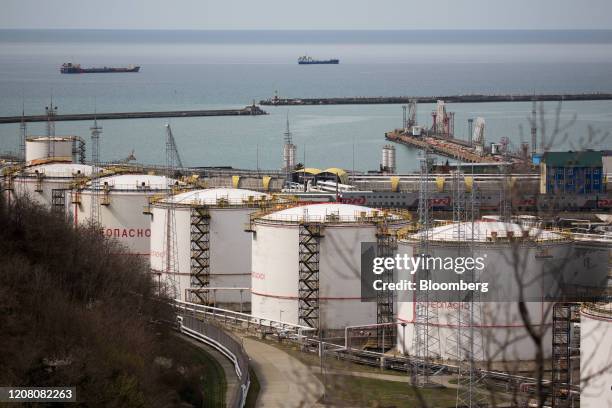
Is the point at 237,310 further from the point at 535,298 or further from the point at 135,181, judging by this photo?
the point at 535,298

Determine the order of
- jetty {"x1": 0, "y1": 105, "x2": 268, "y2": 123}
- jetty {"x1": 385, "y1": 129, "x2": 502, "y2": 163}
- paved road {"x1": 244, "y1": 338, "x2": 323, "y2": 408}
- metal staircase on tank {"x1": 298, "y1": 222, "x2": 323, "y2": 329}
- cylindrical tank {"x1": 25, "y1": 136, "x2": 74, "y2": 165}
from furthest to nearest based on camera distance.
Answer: jetty {"x1": 0, "y1": 105, "x2": 268, "y2": 123} < jetty {"x1": 385, "y1": 129, "x2": 502, "y2": 163} < cylindrical tank {"x1": 25, "y1": 136, "x2": 74, "y2": 165} < metal staircase on tank {"x1": 298, "y1": 222, "x2": 323, "y2": 329} < paved road {"x1": 244, "y1": 338, "x2": 323, "y2": 408}

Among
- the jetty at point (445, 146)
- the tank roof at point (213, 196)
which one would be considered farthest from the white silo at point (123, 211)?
the jetty at point (445, 146)

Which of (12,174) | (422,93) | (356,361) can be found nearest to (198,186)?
(12,174)

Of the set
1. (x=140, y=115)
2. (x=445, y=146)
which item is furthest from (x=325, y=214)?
(x=140, y=115)

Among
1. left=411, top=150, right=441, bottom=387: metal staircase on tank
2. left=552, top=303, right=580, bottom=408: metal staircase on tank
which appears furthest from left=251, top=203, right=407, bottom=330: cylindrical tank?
left=552, top=303, right=580, bottom=408: metal staircase on tank

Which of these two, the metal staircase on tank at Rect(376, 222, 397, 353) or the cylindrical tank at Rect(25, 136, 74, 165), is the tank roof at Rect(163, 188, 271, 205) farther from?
the cylindrical tank at Rect(25, 136, 74, 165)

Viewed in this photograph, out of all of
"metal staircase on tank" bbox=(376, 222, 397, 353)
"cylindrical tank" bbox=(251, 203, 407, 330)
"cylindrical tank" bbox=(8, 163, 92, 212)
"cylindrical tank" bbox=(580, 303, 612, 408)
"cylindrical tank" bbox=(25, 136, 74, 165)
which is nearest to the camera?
"cylindrical tank" bbox=(580, 303, 612, 408)
